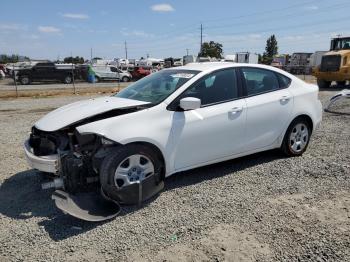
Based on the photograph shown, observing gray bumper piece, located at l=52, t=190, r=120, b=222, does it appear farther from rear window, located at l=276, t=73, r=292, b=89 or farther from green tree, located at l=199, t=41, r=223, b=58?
green tree, located at l=199, t=41, r=223, b=58

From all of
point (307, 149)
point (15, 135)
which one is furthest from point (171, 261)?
point (15, 135)

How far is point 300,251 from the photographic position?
320 cm

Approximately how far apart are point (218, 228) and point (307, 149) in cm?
336

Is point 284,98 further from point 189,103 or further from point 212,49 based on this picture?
point 212,49

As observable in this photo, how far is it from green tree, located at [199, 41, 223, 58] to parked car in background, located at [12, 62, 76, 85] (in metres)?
46.0

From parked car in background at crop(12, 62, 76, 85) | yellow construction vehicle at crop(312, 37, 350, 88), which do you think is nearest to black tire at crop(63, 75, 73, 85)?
parked car in background at crop(12, 62, 76, 85)

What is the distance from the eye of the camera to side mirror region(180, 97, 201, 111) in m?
4.31

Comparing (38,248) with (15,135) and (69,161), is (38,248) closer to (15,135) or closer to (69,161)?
(69,161)

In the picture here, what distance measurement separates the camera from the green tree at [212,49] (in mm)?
74000

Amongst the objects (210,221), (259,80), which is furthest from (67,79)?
(210,221)

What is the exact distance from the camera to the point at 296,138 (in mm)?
5777

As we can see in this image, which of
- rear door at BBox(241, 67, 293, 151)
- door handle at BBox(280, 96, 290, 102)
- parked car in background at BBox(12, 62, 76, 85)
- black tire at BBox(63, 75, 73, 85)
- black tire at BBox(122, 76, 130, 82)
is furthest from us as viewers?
black tire at BBox(122, 76, 130, 82)

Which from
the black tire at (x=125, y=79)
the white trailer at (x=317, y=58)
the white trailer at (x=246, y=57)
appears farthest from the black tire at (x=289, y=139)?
the black tire at (x=125, y=79)

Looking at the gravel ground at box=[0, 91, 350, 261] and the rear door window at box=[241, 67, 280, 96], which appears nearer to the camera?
the gravel ground at box=[0, 91, 350, 261]
